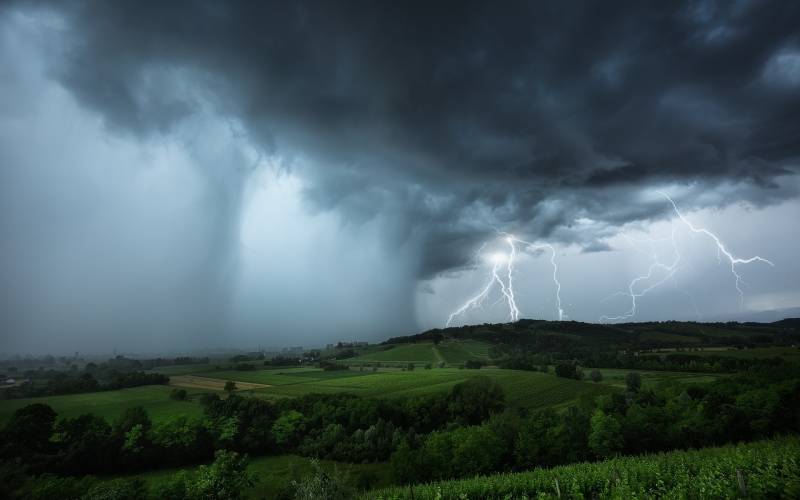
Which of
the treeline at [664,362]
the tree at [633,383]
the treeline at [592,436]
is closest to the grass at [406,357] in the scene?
the treeline at [664,362]

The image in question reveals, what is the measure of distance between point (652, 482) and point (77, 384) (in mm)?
130002

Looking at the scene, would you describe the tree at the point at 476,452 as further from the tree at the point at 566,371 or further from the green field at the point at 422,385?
the tree at the point at 566,371

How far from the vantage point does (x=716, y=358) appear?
125188 millimetres

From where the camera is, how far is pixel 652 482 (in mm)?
31531

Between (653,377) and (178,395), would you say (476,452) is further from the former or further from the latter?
(653,377)

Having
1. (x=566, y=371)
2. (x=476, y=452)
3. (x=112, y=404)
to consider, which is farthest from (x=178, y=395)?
(x=566, y=371)

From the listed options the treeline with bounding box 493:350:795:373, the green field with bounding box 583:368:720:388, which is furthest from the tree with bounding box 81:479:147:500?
the treeline with bounding box 493:350:795:373

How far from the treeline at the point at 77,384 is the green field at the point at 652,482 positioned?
104 meters

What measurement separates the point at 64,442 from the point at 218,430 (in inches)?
905

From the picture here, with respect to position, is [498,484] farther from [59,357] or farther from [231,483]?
[59,357]

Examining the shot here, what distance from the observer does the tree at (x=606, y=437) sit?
54.1 metres

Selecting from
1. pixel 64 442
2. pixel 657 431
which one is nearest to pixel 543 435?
pixel 657 431

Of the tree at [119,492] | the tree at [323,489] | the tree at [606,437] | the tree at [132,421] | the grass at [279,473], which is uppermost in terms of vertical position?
the tree at [323,489]

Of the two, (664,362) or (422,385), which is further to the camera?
(664,362)
